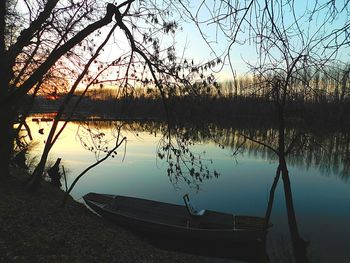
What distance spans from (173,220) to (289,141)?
19.3m

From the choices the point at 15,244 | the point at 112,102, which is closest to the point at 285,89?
the point at 112,102

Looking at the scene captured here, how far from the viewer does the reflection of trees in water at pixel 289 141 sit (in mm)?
10047

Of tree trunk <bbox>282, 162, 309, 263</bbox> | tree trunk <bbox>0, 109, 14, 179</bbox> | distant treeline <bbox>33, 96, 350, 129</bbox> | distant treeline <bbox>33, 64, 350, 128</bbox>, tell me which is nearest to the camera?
distant treeline <bbox>33, 64, 350, 128</bbox>

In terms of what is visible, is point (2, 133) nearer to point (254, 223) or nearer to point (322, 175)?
point (254, 223)

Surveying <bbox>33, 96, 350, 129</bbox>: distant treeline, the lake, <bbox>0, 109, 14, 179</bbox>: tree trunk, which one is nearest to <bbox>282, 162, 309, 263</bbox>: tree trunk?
the lake

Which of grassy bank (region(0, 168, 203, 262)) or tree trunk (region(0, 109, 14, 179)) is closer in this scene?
grassy bank (region(0, 168, 203, 262))

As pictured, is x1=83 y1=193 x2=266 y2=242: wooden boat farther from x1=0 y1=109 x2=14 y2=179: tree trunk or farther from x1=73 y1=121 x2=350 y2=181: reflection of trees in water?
x1=0 y1=109 x2=14 y2=179: tree trunk

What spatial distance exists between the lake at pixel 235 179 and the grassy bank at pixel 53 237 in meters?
2.23

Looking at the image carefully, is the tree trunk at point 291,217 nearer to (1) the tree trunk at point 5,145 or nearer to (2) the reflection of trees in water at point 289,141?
(2) the reflection of trees in water at point 289,141

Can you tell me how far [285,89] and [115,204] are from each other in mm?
11294

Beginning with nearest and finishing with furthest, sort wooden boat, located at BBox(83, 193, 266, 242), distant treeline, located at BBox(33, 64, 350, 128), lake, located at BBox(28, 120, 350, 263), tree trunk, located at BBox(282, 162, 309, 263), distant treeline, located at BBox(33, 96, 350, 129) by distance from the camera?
distant treeline, located at BBox(33, 64, 350, 128), distant treeline, located at BBox(33, 96, 350, 129), tree trunk, located at BBox(282, 162, 309, 263), lake, located at BBox(28, 120, 350, 263), wooden boat, located at BBox(83, 193, 266, 242)

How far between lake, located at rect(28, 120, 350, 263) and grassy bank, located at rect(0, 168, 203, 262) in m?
2.23

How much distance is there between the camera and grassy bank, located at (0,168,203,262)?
352 inches

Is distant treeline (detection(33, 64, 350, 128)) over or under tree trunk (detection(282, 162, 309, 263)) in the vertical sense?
over
